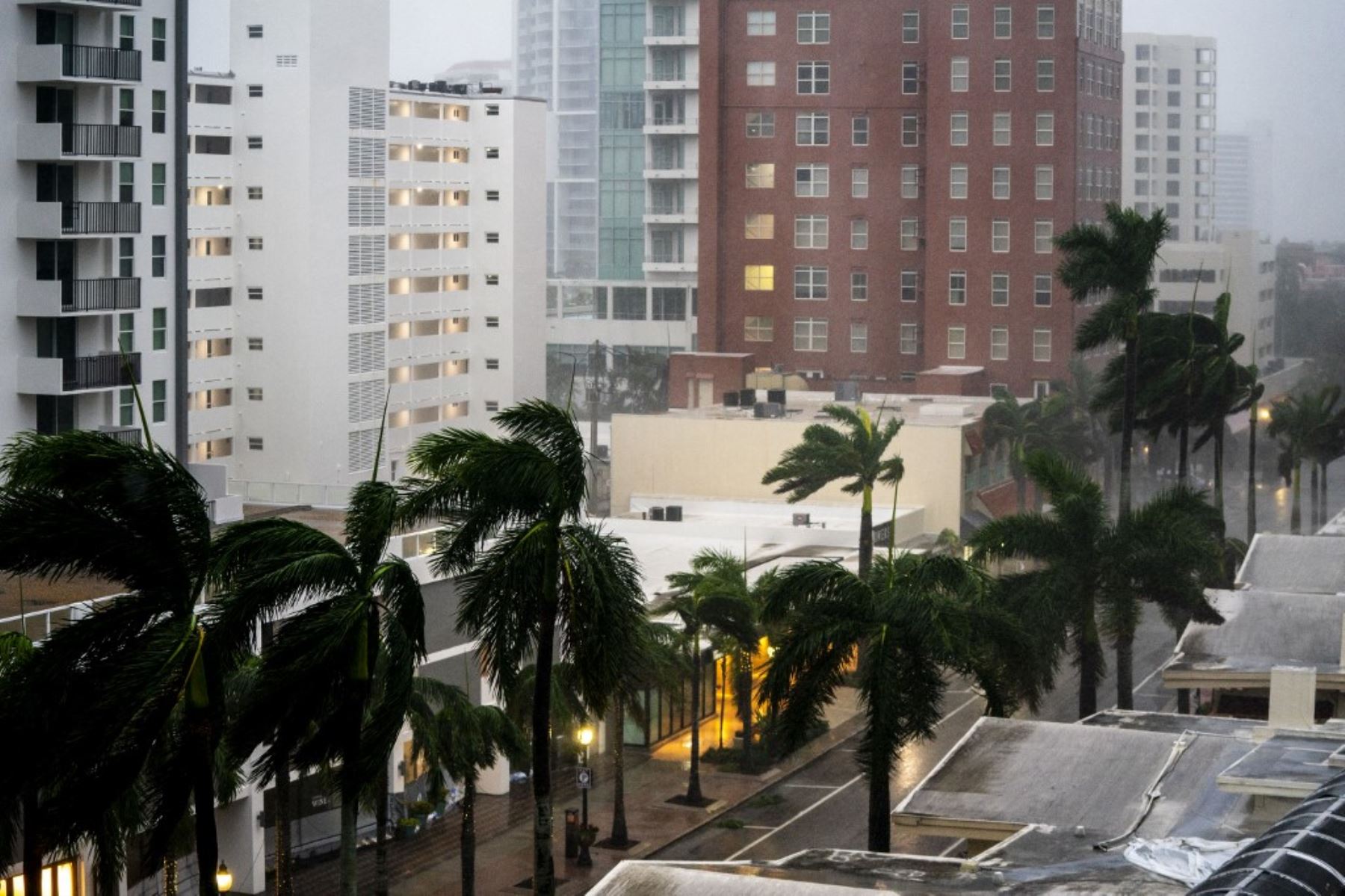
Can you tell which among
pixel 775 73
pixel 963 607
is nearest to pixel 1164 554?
pixel 963 607

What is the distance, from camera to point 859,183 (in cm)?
7488

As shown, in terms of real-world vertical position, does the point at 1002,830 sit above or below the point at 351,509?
below

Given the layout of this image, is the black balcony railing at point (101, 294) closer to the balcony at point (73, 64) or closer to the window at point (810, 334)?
the balcony at point (73, 64)

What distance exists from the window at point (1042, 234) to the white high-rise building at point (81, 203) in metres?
40.6

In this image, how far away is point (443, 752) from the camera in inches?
993

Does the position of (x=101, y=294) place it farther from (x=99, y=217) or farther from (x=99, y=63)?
(x=99, y=63)

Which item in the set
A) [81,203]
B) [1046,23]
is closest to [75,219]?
[81,203]

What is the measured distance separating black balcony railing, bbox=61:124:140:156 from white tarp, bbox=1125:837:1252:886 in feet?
73.4

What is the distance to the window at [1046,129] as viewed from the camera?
7156 centimetres

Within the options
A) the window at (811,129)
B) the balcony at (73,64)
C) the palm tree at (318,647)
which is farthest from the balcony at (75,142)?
the window at (811,129)

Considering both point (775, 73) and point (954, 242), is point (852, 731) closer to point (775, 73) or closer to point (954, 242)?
point (954, 242)

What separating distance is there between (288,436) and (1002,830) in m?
41.3

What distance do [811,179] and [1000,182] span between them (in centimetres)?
724

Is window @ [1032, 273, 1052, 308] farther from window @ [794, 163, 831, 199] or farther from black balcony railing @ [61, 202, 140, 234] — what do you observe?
black balcony railing @ [61, 202, 140, 234]
